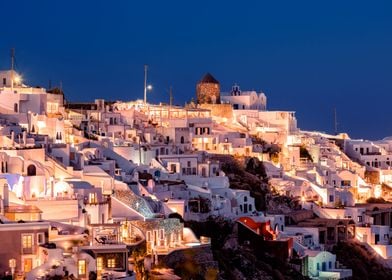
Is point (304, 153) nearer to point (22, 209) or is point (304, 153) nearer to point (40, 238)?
point (22, 209)

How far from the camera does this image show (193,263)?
103 feet

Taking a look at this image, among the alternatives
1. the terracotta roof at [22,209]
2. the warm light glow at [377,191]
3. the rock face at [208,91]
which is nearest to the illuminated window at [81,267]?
the terracotta roof at [22,209]

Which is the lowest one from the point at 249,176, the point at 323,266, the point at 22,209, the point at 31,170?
the point at 323,266

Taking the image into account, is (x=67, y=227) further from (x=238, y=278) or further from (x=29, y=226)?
(x=238, y=278)

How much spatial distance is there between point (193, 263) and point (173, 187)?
7.96 m

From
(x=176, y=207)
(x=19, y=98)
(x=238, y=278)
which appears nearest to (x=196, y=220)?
(x=176, y=207)

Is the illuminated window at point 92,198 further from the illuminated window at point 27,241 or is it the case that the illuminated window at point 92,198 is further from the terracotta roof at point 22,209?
the illuminated window at point 27,241

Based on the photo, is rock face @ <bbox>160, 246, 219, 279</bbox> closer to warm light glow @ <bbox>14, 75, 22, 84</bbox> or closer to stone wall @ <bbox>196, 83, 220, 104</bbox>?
warm light glow @ <bbox>14, 75, 22, 84</bbox>

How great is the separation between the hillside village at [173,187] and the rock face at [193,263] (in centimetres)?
7

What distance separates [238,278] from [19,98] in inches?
588

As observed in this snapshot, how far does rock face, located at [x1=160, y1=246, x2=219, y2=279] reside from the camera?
3072 centimetres

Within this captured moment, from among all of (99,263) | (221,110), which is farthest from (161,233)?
(221,110)

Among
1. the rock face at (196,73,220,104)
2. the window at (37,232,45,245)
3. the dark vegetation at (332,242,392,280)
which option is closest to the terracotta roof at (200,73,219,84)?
the rock face at (196,73,220,104)

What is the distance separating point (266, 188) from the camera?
152 ft
